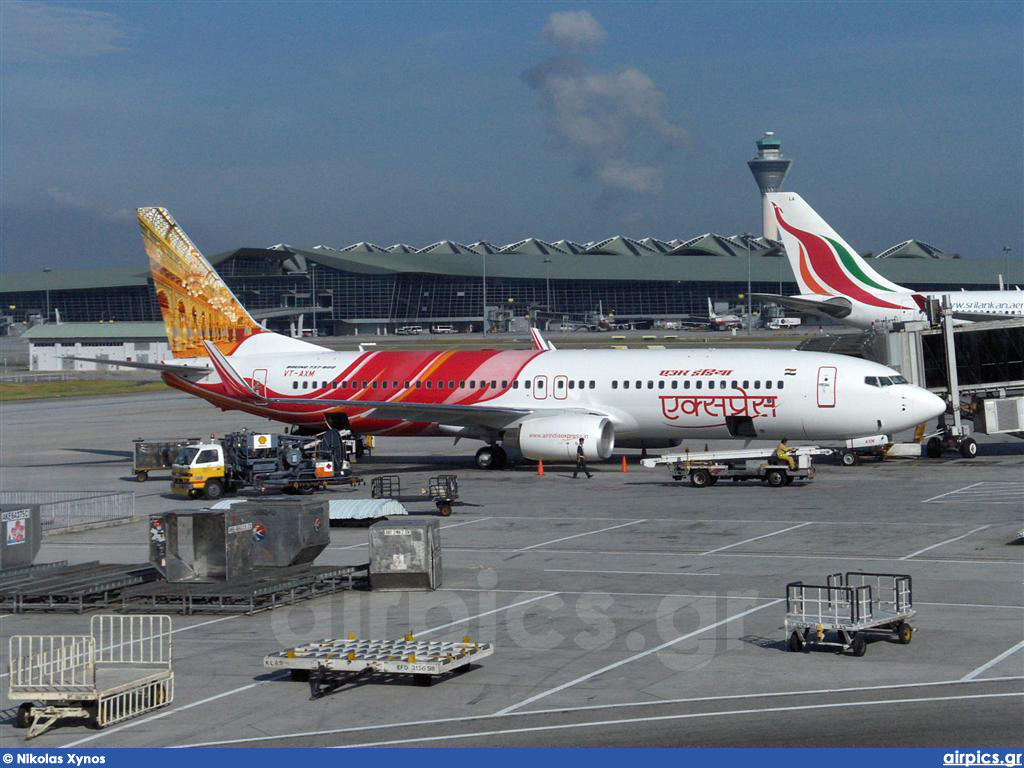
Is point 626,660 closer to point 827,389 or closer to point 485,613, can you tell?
point 485,613

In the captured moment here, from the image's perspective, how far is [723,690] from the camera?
20.0 metres

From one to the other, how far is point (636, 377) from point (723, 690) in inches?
1253

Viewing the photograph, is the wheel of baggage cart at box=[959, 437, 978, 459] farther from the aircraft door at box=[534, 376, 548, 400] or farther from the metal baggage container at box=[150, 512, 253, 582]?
Result: the metal baggage container at box=[150, 512, 253, 582]

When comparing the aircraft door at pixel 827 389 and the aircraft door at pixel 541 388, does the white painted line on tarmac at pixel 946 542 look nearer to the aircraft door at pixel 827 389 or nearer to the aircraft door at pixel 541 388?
the aircraft door at pixel 827 389

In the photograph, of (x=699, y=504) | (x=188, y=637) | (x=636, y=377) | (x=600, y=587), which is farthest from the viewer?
(x=636, y=377)

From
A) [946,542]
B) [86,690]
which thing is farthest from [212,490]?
[86,690]

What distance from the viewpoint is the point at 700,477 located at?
151ft

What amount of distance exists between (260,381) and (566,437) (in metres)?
15.5

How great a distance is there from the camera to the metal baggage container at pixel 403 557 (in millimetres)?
28750

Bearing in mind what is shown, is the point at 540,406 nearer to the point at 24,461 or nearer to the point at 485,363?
the point at 485,363

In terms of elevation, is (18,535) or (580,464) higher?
(580,464)

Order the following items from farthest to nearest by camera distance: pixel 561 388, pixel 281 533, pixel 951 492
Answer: pixel 561 388 < pixel 951 492 < pixel 281 533

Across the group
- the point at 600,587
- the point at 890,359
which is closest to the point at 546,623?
the point at 600,587

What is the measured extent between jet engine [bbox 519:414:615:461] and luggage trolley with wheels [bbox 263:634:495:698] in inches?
1084
